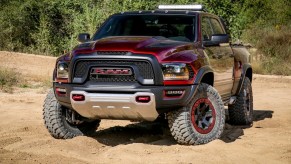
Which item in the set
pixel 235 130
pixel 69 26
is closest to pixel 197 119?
pixel 235 130

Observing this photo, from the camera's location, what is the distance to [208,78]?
7.57 meters

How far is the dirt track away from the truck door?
2.14ft

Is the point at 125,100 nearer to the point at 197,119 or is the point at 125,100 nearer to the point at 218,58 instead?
the point at 197,119

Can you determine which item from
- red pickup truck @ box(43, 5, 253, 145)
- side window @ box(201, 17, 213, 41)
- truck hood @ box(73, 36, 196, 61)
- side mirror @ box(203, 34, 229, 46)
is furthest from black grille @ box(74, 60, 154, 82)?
side window @ box(201, 17, 213, 41)

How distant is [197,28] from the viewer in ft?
25.5

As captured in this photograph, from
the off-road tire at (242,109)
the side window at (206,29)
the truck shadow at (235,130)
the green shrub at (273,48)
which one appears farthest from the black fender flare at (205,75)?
the green shrub at (273,48)

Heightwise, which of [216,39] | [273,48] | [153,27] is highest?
[153,27]

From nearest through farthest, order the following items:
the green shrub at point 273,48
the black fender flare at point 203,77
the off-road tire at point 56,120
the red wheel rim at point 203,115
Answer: the black fender flare at point 203,77 < the red wheel rim at point 203,115 < the off-road tire at point 56,120 < the green shrub at point 273,48

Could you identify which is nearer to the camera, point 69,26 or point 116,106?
point 116,106

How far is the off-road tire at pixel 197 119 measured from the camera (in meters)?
6.78

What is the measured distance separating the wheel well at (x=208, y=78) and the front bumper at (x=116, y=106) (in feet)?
3.45

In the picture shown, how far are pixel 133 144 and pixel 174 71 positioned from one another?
97 cm

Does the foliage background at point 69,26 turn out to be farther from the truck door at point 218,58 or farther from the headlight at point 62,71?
the headlight at point 62,71

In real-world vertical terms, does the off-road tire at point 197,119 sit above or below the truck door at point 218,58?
below
